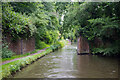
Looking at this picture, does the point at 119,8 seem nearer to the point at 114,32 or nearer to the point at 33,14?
the point at 114,32

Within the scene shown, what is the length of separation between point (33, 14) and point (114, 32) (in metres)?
9.28

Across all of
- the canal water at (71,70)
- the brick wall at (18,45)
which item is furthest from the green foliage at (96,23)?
the brick wall at (18,45)

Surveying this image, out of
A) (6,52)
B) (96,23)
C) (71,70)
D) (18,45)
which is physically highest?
(96,23)

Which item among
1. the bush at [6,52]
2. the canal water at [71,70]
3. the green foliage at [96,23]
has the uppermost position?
the green foliage at [96,23]

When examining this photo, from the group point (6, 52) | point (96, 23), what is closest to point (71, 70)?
point (96, 23)

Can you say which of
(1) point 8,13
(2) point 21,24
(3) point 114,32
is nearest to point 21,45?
(2) point 21,24

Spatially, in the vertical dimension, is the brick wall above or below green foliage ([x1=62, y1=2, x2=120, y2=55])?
below

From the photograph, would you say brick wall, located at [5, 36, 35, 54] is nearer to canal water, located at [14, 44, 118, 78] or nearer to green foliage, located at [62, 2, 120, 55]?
canal water, located at [14, 44, 118, 78]

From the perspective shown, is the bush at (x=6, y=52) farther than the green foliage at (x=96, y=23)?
No

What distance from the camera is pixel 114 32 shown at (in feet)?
35.6

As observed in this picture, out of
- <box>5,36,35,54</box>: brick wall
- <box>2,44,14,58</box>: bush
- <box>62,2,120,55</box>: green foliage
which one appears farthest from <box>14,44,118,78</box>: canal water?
<box>5,36,35,54</box>: brick wall

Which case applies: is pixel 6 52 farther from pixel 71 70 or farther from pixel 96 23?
pixel 96 23

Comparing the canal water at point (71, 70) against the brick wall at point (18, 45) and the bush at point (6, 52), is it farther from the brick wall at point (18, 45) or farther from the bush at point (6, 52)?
the brick wall at point (18, 45)

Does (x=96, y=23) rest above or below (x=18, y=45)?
above
